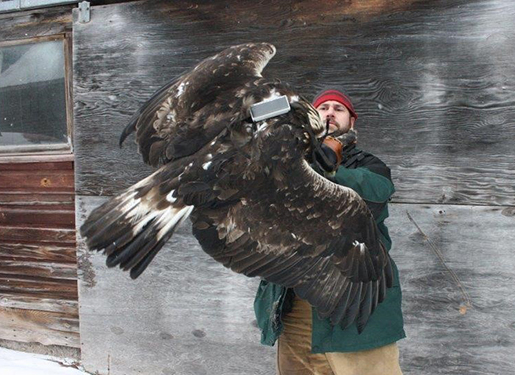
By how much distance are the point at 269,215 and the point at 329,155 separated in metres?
0.32

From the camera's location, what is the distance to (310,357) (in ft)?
10.1

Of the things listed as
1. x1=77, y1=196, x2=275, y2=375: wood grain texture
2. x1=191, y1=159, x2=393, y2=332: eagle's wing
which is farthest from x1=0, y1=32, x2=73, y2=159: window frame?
x1=191, y1=159, x2=393, y2=332: eagle's wing

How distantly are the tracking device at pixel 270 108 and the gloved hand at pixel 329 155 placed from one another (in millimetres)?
192

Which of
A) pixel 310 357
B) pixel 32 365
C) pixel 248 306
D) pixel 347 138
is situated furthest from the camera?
pixel 32 365

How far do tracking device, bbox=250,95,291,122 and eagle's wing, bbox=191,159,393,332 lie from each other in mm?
222

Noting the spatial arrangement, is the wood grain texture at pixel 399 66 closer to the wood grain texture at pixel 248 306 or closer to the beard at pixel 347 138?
the wood grain texture at pixel 248 306

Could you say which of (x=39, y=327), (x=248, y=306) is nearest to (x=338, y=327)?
(x=248, y=306)

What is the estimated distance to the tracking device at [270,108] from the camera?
2730mm

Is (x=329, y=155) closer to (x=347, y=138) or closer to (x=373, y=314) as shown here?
(x=347, y=138)

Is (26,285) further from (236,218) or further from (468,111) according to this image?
(468,111)

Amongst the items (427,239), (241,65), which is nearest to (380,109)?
(427,239)

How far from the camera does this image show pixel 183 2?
168 inches

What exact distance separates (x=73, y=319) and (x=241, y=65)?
2.62 m

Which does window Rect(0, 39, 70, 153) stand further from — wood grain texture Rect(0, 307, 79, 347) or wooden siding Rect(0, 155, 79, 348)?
wood grain texture Rect(0, 307, 79, 347)
